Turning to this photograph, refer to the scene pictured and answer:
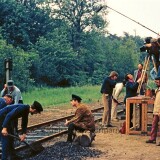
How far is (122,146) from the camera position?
40.0 feet

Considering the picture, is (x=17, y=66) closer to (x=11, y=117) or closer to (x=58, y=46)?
(x=58, y=46)

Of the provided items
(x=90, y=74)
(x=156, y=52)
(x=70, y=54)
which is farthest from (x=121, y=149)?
(x=90, y=74)

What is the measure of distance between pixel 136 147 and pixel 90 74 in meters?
50.7

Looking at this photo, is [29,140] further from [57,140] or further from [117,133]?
[117,133]

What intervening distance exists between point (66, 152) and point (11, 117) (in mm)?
2775

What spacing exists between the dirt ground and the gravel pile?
14.7 inches

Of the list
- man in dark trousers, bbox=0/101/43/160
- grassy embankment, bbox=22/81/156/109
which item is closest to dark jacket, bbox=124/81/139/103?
man in dark trousers, bbox=0/101/43/160

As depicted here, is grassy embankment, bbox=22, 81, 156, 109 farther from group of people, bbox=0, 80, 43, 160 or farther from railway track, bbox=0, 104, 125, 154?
group of people, bbox=0, 80, 43, 160

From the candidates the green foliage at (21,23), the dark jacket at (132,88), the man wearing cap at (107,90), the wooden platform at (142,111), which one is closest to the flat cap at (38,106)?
the wooden platform at (142,111)

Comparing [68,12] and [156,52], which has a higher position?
[68,12]

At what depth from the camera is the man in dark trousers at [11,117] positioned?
881 centimetres

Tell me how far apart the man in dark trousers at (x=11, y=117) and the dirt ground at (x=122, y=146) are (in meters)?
2.28

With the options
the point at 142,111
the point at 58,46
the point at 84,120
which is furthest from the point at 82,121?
the point at 58,46

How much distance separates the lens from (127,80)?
15609 millimetres
